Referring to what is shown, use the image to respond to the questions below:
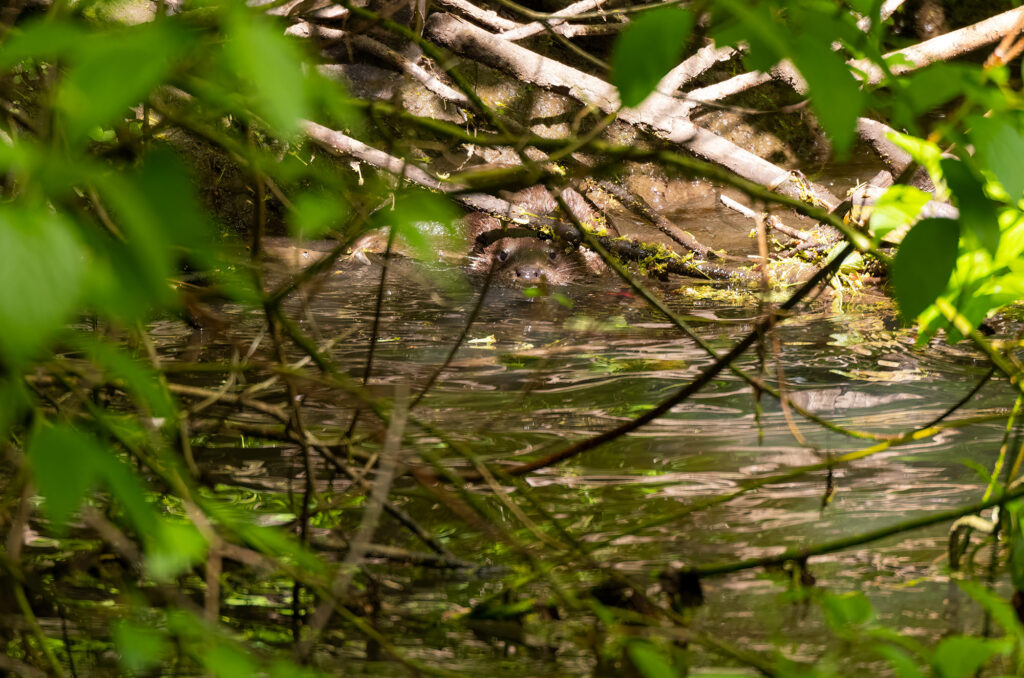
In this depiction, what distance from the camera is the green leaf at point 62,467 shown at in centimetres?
64

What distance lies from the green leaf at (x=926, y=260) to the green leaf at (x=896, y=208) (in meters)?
0.58

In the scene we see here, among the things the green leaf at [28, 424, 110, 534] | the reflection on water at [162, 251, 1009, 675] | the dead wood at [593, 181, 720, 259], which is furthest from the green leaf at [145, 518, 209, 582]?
the dead wood at [593, 181, 720, 259]

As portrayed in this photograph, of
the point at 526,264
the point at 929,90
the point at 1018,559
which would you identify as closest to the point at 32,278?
the point at 929,90

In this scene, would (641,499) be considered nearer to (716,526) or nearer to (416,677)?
(716,526)

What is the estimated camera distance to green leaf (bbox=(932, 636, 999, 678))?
3.29 ft

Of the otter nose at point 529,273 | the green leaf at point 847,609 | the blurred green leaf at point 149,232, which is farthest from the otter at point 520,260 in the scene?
the blurred green leaf at point 149,232

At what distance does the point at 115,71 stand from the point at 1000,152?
79cm

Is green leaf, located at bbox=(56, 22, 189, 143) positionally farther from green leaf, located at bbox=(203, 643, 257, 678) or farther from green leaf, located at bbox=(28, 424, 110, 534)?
green leaf, located at bbox=(203, 643, 257, 678)

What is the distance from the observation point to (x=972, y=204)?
0.92 metres

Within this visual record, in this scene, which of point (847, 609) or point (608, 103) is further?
point (608, 103)

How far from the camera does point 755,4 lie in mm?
787

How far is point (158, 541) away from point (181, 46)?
0.43 m

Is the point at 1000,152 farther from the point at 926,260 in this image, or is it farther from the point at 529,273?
the point at 529,273

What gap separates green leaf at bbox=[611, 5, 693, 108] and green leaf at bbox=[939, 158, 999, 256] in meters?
0.37
